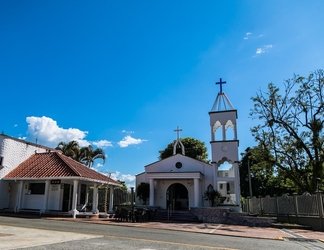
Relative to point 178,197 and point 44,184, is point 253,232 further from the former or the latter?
point 44,184

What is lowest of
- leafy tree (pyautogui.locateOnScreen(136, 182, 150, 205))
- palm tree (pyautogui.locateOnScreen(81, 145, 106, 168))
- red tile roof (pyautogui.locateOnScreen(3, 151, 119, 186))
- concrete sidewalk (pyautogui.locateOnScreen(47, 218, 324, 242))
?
concrete sidewalk (pyautogui.locateOnScreen(47, 218, 324, 242))

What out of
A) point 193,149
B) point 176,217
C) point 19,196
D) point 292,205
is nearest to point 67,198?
point 19,196

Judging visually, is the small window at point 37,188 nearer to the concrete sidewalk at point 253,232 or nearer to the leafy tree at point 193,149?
the concrete sidewalk at point 253,232

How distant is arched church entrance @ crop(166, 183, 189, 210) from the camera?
83.3 ft

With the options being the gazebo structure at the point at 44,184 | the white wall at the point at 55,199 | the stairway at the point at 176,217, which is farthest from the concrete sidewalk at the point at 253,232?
the white wall at the point at 55,199

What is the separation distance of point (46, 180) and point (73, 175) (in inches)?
99.0

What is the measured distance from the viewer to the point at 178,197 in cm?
2578

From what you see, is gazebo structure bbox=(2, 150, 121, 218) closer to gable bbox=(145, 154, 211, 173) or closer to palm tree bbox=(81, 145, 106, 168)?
gable bbox=(145, 154, 211, 173)

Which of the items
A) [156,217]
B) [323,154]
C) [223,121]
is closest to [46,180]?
[156,217]

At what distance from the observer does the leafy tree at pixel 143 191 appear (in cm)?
2450

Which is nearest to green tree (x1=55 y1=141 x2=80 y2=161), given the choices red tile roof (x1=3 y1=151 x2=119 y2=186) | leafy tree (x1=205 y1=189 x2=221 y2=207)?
red tile roof (x1=3 y1=151 x2=119 y2=186)

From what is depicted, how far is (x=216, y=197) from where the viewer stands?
2262 centimetres

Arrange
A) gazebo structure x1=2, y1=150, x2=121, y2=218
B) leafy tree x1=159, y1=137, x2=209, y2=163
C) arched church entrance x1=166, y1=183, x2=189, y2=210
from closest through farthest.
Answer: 1. gazebo structure x1=2, y1=150, x2=121, y2=218
2. arched church entrance x1=166, y1=183, x2=189, y2=210
3. leafy tree x1=159, y1=137, x2=209, y2=163

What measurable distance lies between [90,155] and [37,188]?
13.5 m
